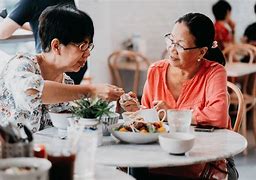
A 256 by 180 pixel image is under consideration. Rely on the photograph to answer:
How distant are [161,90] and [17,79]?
71 cm

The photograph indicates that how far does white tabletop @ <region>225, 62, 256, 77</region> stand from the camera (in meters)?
4.66

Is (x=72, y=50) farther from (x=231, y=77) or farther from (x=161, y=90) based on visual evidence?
(x=231, y=77)

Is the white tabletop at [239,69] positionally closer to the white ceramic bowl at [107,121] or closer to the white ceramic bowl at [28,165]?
the white ceramic bowl at [107,121]

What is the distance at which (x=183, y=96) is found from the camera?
2453 millimetres

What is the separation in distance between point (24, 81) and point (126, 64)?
10.8ft

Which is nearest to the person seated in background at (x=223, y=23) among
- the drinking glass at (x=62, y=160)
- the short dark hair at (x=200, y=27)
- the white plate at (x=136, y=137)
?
the short dark hair at (x=200, y=27)

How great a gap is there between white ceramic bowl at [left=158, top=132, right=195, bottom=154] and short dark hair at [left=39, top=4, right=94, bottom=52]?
0.64 m

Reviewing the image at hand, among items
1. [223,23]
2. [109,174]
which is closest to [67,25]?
[109,174]

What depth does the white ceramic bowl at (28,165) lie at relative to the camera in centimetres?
126

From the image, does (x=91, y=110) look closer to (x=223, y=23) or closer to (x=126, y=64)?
(x=126, y=64)

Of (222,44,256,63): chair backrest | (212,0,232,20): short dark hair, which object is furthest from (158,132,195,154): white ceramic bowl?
(212,0,232,20): short dark hair

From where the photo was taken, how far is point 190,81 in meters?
2.47

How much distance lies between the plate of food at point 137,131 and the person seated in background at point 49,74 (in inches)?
6.0

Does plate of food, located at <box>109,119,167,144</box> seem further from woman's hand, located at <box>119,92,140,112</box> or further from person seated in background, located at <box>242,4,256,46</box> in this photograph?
person seated in background, located at <box>242,4,256,46</box>
